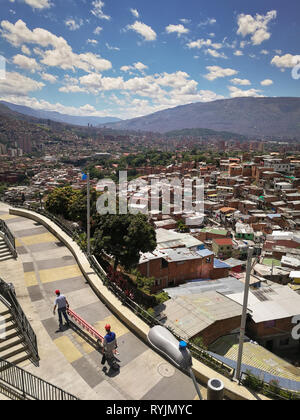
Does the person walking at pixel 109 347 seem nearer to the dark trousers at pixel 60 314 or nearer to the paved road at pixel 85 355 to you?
the paved road at pixel 85 355

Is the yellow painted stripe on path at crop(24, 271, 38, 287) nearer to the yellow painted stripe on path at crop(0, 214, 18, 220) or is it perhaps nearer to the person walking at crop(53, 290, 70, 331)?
the person walking at crop(53, 290, 70, 331)

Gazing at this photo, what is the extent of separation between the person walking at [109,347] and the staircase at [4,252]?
773 cm

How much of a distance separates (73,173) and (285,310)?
101m

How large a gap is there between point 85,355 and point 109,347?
100 cm

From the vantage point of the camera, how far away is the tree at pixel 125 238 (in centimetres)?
1081

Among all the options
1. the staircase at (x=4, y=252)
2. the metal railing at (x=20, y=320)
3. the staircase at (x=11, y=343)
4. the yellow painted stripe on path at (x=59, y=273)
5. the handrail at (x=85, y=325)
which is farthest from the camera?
the staircase at (x=4, y=252)

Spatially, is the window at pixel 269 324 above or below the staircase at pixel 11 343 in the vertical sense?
below

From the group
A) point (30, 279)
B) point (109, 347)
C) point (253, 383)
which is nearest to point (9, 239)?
point (30, 279)

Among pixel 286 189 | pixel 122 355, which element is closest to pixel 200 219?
pixel 286 189

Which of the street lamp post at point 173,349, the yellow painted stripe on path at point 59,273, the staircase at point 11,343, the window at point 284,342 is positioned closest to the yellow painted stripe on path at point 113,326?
the staircase at point 11,343

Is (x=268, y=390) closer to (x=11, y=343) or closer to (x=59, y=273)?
(x=11, y=343)

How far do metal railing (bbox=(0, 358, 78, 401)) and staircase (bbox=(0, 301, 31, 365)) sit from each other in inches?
24.1

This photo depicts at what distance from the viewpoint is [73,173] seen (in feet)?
352
